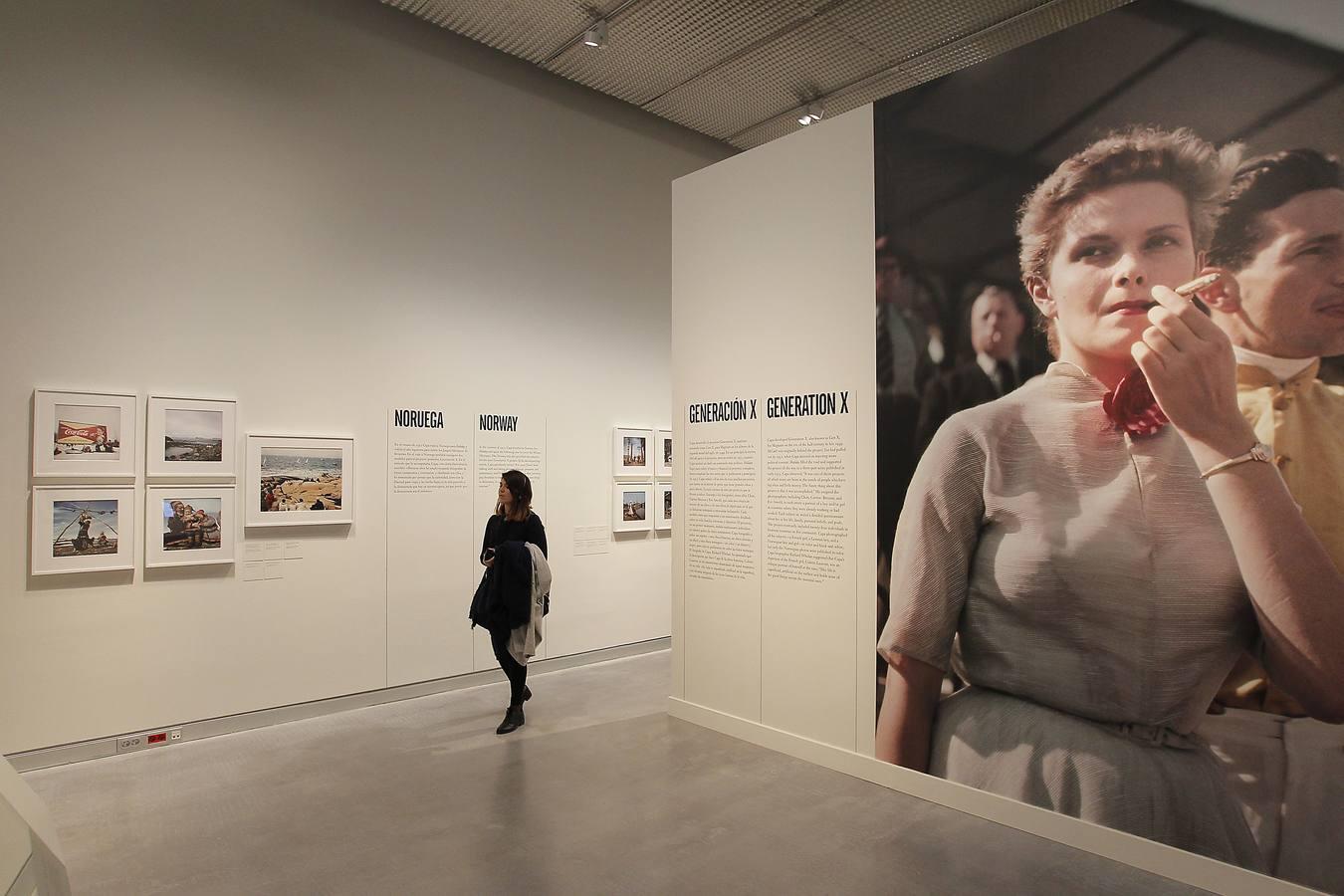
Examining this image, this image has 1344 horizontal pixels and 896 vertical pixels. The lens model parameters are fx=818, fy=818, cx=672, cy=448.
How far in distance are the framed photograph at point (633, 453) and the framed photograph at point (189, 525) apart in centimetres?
358

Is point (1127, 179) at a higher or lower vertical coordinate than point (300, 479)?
higher

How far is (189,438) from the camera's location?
5.72m

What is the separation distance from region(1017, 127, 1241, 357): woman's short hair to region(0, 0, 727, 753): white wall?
4.77 meters

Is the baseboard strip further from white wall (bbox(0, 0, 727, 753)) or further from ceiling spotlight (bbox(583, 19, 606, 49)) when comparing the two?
ceiling spotlight (bbox(583, 19, 606, 49))

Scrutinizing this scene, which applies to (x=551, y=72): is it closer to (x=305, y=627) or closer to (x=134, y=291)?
(x=134, y=291)

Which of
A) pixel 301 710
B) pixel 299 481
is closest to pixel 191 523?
pixel 299 481

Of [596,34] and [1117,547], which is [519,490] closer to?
[1117,547]

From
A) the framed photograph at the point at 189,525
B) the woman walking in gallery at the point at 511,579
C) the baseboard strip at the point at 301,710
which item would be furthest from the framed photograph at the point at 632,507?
the framed photograph at the point at 189,525

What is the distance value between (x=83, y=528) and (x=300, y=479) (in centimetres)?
138

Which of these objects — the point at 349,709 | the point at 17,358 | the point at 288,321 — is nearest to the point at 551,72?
the point at 288,321

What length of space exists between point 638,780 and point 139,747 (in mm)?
3400

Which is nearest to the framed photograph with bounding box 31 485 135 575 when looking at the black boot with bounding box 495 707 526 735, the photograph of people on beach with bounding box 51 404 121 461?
the photograph of people on beach with bounding box 51 404 121 461

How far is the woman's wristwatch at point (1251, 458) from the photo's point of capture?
3459 mm

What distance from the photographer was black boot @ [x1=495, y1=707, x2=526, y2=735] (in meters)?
5.77
